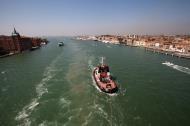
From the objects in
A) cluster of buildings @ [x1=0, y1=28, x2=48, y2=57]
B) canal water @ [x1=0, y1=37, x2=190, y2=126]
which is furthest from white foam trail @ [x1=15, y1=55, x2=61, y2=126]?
cluster of buildings @ [x1=0, y1=28, x2=48, y2=57]

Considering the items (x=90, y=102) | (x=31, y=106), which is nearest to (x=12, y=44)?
(x=31, y=106)

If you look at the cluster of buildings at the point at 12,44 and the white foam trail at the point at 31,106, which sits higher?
the cluster of buildings at the point at 12,44

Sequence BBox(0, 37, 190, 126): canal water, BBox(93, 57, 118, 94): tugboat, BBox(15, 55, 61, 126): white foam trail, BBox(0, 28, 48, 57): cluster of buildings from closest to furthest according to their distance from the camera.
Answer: BBox(0, 37, 190, 126): canal water
BBox(15, 55, 61, 126): white foam trail
BBox(93, 57, 118, 94): tugboat
BBox(0, 28, 48, 57): cluster of buildings

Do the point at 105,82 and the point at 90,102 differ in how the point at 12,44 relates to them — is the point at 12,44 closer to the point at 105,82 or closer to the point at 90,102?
the point at 105,82

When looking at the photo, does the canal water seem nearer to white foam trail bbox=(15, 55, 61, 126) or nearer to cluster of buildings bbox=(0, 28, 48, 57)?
white foam trail bbox=(15, 55, 61, 126)

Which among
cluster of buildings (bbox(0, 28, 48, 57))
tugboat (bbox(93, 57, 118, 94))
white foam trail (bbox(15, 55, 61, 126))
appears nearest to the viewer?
white foam trail (bbox(15, 55, 61, 126))

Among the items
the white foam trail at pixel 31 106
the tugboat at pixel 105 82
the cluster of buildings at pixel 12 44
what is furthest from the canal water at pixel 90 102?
the cluster of buildings at pixel 12 44

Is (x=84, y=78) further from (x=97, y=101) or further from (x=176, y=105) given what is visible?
(x=176, y=105)

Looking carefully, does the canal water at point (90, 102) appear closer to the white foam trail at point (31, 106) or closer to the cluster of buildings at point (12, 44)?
the white foam trail at point (31, 106)

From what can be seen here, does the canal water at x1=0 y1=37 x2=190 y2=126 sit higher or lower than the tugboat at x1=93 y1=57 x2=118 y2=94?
lower

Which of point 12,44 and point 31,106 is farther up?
point 12,44

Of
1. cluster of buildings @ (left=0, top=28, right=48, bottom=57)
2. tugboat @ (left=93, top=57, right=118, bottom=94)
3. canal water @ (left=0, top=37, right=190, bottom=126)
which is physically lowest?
canal water @ (left=0, top=37, right=190, bottom=126)
